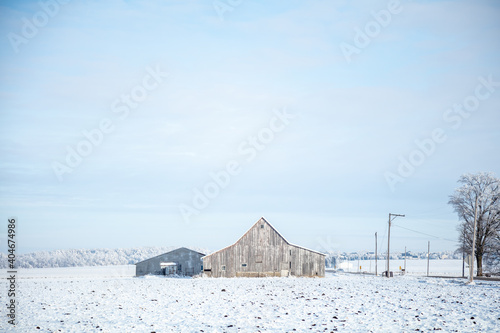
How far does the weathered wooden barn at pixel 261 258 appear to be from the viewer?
193ft

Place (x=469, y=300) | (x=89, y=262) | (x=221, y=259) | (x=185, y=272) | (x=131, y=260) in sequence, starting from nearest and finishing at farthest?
1. (x=469, y=300)
2. (x=221, y=259)
3. (x=185, y=272)
4. (x=89, y=262)
5. (x=131, y=260)

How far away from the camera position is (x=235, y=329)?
2077 centimetres

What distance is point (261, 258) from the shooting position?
195 feet

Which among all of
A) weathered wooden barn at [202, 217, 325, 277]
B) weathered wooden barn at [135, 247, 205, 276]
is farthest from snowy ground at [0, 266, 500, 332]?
weathered wooden barn at [135, 247, 205, 276]

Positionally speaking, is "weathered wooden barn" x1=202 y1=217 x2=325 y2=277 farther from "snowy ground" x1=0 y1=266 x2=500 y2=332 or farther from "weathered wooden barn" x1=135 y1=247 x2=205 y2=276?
"snowy ground" x1=0 y1=266 x2=500 y2=332

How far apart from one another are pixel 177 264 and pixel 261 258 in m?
12.9

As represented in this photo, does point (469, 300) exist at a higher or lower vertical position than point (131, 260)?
higher

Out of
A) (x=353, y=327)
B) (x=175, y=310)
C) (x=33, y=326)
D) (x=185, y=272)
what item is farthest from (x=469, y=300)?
(x=185, y=272)

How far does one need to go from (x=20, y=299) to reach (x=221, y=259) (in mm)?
29859

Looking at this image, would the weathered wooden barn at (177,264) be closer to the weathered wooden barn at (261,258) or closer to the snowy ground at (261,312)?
the weathered wooden barn at (261,258)

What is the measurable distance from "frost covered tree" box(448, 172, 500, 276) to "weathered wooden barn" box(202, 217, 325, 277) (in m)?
22.2

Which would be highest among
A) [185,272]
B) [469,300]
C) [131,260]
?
[469,300]

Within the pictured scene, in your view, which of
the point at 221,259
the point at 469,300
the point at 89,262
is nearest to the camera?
the point at 469,300

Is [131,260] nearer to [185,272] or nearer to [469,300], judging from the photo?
[185,272]
